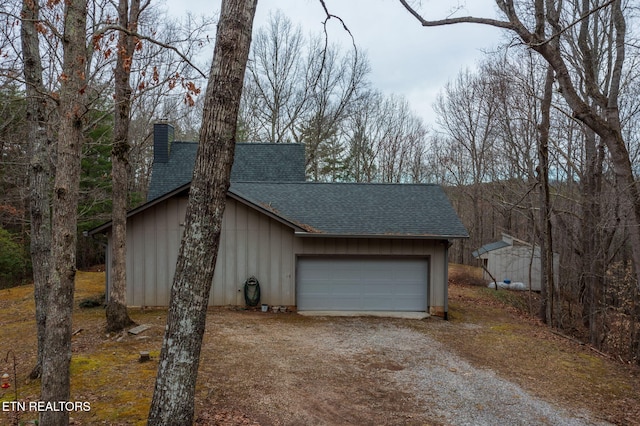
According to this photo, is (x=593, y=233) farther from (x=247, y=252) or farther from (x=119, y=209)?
(x=119, y=209)

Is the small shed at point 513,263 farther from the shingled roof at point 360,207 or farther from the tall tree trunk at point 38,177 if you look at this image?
the tall tree trunk at point 38,177

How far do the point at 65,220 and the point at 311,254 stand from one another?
7658mm

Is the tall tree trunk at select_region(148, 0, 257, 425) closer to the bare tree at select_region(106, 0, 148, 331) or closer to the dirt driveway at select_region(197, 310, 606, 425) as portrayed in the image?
the dirt driveway at select_region(197, 310, 606, 425)

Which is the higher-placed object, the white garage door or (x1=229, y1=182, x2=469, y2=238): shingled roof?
(x1=229, y1=182, x2=469, y2=238): shingled roof

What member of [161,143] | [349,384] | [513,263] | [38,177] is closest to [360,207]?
[349,384]

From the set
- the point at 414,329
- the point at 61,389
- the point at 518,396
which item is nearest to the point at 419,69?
the point at 414,329

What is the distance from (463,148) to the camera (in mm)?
26125

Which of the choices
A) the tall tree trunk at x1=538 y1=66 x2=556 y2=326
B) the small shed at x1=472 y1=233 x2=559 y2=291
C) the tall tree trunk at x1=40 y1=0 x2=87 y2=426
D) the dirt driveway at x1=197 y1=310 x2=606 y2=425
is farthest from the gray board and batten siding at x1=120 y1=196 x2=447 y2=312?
the small shed at x1=472 y1=233 x2=559 y2=291

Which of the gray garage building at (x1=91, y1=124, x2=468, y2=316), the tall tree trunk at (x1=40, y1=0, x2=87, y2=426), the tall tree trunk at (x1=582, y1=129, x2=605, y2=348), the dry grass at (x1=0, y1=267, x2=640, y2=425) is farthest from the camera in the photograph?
the tall tree trunk at (x1=582, y1=129, x2=605, y2=348)

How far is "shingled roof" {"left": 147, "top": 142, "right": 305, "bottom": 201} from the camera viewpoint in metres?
14.4

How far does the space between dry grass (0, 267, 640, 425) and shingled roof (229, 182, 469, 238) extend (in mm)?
2527

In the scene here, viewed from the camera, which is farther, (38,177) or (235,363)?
(235,363)

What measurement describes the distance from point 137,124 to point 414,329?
58.7ft

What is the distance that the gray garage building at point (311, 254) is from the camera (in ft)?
34.8
